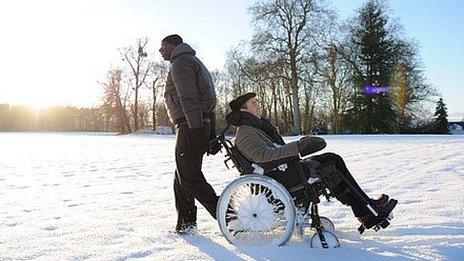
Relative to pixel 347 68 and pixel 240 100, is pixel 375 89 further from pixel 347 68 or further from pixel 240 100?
pixel 240 100

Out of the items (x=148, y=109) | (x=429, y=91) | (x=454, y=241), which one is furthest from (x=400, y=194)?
(x=148, y=109)

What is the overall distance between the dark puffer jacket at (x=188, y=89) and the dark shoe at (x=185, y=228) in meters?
0.85

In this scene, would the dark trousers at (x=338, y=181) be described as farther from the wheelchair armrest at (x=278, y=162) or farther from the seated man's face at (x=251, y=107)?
the seated man's face at (x=251, y=107)

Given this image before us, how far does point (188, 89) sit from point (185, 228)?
1.15 metres

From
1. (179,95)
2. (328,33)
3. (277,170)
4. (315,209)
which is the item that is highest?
(328,33)

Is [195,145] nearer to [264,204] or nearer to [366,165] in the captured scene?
[264,204]

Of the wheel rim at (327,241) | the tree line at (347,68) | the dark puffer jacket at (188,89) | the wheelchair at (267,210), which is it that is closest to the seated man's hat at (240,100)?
the dark puffer jacket at (188,89)

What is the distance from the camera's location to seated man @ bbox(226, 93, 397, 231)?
11.3 ft

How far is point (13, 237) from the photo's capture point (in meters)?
4.14

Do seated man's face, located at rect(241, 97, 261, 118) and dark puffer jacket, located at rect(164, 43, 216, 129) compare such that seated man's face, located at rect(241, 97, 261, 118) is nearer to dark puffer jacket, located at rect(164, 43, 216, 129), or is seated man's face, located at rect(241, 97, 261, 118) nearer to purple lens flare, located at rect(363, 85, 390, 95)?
dark puffer jacket, located at rect(164, 43, 216, 129)

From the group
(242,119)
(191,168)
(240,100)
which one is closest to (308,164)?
(242,119)

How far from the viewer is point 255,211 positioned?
11.8ft

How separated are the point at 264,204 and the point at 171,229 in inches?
45.2

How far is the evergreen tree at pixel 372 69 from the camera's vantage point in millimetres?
33312
